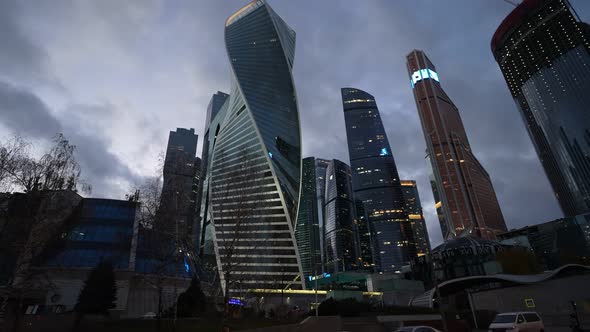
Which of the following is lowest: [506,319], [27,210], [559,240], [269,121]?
[506,319]

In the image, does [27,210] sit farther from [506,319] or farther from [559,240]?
[559,240]

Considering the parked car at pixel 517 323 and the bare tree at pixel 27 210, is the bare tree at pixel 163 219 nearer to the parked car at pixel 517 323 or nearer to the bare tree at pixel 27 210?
the bare tree at pixel 27 210

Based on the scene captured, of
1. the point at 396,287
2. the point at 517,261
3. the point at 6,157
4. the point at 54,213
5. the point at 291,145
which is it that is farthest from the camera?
the point at 291,145

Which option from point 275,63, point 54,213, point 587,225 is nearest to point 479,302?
point 54,213

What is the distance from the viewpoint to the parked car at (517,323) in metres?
17.7

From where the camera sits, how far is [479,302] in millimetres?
45844

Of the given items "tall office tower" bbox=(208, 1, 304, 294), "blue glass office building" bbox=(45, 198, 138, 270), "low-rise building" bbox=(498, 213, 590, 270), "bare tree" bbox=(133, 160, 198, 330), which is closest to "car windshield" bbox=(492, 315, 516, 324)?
"bare tree" bbox=(133, 160, 198, 330)

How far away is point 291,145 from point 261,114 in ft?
61.9

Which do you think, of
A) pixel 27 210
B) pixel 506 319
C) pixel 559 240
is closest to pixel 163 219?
pixel 27 210

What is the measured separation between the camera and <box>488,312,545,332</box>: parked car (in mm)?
17656

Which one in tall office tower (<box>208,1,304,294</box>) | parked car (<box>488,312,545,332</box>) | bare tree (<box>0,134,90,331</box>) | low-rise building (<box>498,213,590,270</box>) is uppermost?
tall office tower (<box>208,1,304,294</box>)

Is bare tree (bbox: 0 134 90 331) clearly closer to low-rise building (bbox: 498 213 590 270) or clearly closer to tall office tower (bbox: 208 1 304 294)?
tall office tower (bbox: 208 1 304 294)

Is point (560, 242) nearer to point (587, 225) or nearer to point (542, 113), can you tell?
point (587, 225)

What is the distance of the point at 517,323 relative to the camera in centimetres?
1814
